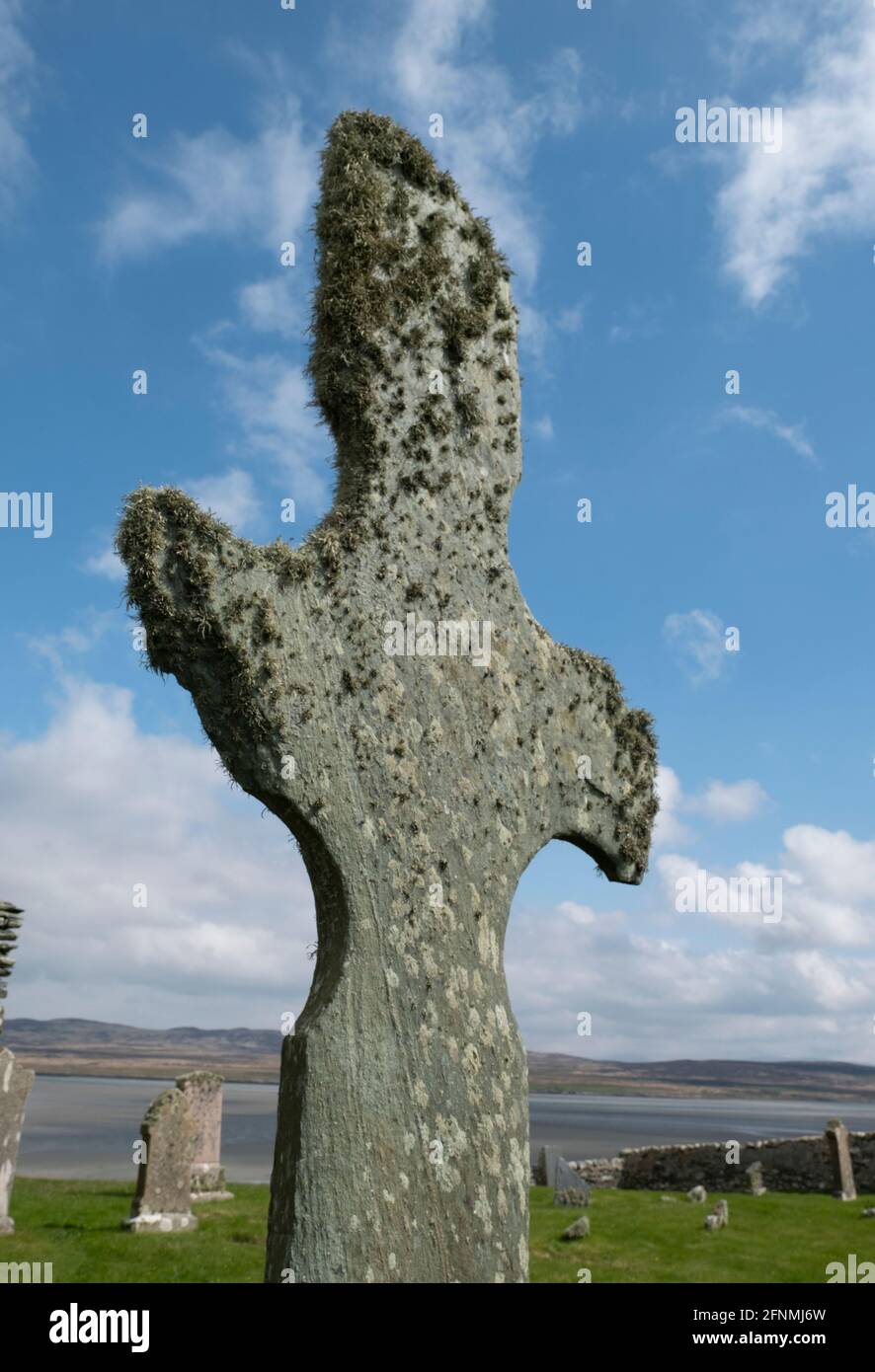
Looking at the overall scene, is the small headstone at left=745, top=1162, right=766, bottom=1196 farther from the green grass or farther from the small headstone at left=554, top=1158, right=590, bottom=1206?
the small headstone at left=554, top=1158, right=590, bottom=1206

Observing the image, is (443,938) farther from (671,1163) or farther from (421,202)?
(671,1163)

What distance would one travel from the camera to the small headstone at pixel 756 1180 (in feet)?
81.1

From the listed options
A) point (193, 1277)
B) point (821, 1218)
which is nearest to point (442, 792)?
point (193, 1277)

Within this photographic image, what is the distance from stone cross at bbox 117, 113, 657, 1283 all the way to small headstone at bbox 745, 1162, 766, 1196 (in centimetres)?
2225

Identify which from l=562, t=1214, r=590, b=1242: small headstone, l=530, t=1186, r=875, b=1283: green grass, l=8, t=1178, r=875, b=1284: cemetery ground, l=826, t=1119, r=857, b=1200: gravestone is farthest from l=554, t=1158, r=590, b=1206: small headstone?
l=826, t=1119, r=857, b=1200: gravestone

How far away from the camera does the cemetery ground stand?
13156mm

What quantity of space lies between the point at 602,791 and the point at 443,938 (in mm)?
1698

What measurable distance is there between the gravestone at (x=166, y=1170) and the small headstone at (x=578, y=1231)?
5.91m

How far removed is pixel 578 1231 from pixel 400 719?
14.5 m

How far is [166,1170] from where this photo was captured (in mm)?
16000

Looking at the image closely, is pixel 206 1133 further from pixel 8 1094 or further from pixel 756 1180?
pixel 756 1180

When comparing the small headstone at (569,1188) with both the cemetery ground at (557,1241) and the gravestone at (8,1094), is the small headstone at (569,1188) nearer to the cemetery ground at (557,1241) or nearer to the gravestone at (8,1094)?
the cemetery ground at (557,1241)

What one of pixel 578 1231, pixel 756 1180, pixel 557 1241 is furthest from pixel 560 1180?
pixel 557 1241

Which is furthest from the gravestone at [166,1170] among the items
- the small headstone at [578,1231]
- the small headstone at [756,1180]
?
the small headstone at [756,1180]
